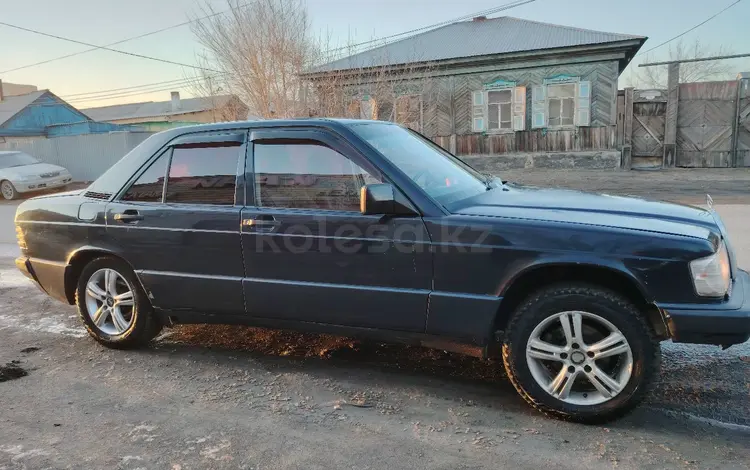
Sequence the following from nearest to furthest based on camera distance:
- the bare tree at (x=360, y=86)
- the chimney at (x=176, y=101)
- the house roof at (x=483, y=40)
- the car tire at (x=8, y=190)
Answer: the bare tree at (x=360, y=86)
the car tire at (x=8, y=190)
the house roof at (x=483, y=40)
the chimney at (x=176, y=101)

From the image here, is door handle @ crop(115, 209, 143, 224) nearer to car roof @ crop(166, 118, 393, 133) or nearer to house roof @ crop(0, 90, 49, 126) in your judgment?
car roof @ crop(166, 118, 393, 133)

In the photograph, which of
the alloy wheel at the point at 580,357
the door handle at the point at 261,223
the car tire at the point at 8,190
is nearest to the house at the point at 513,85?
the car tire at the point at 8,190

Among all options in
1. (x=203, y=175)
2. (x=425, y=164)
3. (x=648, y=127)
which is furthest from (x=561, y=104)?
(x=203, y=175)

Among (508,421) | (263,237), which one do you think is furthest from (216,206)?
(508,421)

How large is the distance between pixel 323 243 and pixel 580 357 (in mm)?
1622

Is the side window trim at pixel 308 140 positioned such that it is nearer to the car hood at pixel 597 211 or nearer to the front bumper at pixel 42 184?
the car hood at pixel 597 211

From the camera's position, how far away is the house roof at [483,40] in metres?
18.0

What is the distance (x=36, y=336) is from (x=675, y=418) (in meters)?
4.93

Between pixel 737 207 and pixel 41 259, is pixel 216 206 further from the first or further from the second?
pixel 737 207

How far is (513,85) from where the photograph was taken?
19.3 metres

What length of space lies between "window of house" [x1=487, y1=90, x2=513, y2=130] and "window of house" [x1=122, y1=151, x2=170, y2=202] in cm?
1730

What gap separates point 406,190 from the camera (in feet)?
10.5

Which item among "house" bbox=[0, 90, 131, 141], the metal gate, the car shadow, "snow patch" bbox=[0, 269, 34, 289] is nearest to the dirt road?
the car shadow

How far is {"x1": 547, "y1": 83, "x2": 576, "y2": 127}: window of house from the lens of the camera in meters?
18.7
